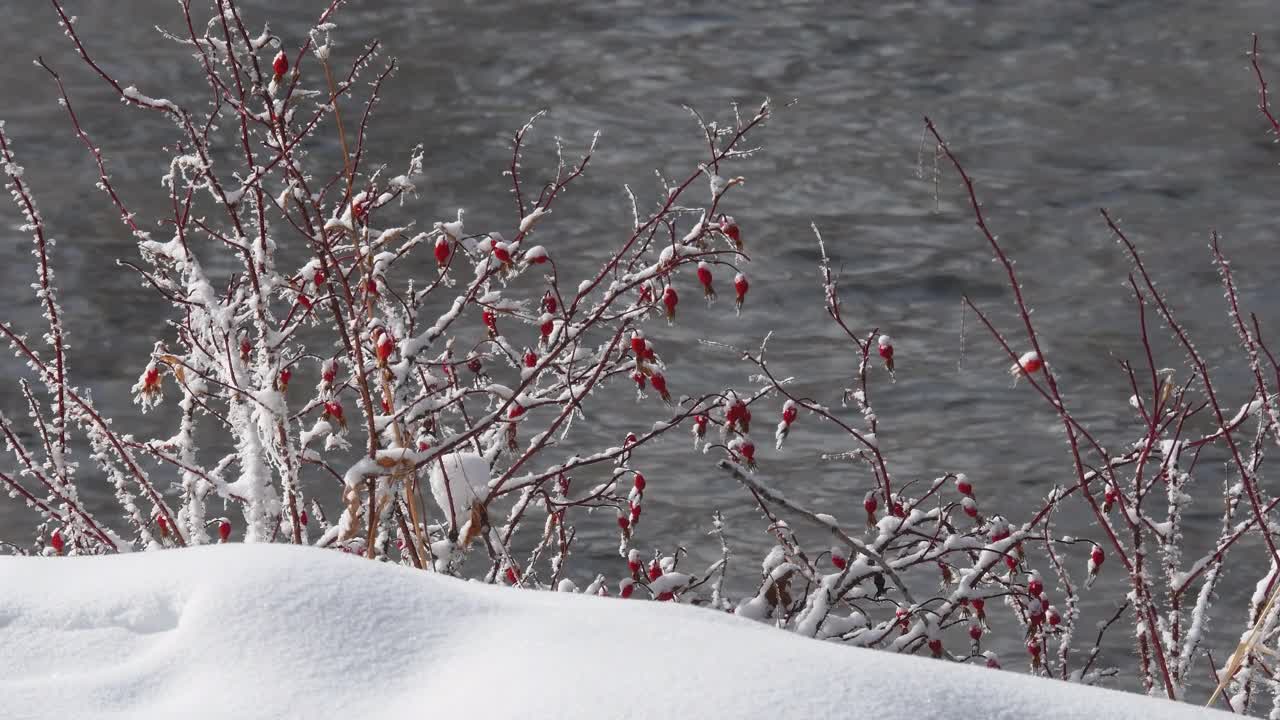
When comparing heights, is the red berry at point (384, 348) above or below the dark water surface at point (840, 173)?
above

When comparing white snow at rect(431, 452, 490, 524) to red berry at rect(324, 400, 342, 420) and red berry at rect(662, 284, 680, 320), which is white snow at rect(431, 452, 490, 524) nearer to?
red berry at rect(324, 400, 342, 420)

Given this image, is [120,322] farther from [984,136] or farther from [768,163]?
[984,136]

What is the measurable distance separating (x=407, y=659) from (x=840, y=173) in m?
11.2

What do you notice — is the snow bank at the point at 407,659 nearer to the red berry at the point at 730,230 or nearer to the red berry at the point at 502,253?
the red berry at the point at 502,253

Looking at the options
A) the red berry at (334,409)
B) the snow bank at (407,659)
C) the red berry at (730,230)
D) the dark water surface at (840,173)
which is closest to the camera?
the snow bank at (407,659)

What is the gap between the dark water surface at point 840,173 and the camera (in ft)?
25.8

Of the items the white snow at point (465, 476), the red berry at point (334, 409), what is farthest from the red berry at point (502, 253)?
the red berry at point (334, 409)

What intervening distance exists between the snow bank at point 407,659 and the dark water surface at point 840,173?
386 centimetres

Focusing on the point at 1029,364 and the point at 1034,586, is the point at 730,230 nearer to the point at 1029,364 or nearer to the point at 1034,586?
the point at 1029,364

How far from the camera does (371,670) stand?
178 cm

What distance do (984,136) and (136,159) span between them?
760 cm

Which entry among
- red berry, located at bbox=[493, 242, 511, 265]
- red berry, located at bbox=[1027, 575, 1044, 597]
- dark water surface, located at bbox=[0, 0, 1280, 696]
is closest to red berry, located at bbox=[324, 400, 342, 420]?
red berry, located at bbox=[493, 242, 511, 265]

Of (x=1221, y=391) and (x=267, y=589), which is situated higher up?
(x=267, y=589)

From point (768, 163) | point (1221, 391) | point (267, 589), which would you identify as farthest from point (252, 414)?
point (768, 163)
